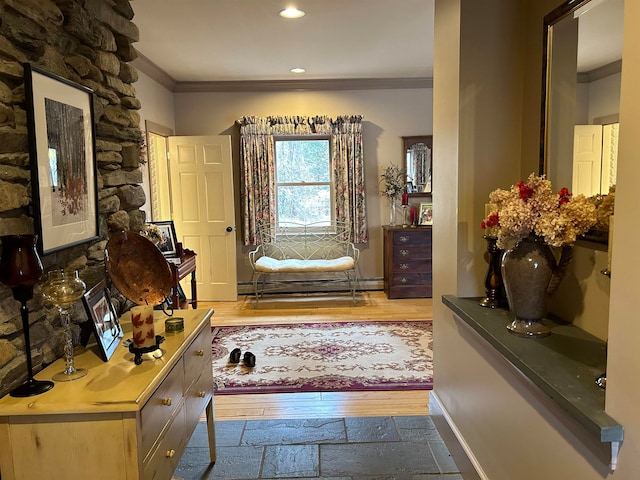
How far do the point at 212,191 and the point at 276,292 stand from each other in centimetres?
148

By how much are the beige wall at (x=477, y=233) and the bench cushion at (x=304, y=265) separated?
278cm

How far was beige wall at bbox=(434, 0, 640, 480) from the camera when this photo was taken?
5.26 feet

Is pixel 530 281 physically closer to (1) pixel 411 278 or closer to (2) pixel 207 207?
(1) pixel 411 278

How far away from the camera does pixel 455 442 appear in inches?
94.0

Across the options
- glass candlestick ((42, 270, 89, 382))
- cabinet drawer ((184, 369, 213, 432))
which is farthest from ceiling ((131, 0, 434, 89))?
cabinet drawer ((184, 369, 213, 432))

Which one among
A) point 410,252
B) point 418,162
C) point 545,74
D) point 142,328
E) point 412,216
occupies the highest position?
point 545,74

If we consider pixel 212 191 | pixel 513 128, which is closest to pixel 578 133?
pixel 513 128

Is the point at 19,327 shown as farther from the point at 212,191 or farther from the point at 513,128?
the point at 212,191

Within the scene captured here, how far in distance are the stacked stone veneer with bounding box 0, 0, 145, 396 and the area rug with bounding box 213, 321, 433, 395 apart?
151cm

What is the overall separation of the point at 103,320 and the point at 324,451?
135 centimetres

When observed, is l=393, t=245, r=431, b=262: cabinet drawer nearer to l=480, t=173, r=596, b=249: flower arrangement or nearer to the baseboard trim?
Result: the baseboard trim

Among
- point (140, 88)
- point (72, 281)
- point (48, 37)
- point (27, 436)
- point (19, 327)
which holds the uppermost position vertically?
point (140, 88)

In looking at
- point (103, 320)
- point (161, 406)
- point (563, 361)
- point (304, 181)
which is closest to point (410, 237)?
point (304, 181)

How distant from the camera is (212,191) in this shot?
5723mm
